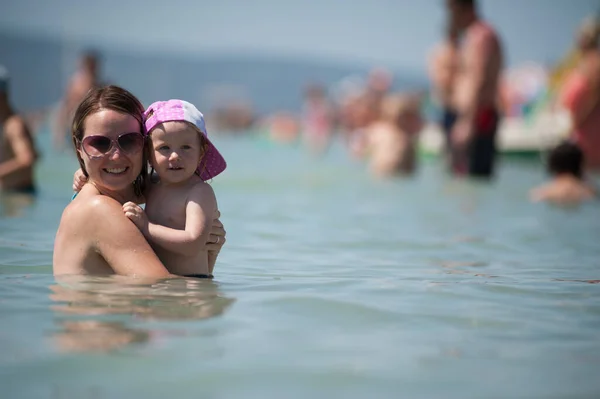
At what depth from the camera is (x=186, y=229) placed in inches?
127

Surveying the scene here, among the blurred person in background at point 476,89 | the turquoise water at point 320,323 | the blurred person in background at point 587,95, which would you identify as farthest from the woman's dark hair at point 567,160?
the blurred person in background at point 587,95

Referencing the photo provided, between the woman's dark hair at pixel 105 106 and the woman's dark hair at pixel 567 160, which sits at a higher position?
the woman's dark hair at pixel 567 160

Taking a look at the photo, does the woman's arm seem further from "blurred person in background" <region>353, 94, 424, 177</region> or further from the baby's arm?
"blurred person in background" <region>353, 94, 424, 177</region>

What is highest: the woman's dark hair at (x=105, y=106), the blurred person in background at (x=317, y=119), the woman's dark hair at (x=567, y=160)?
the blurred person in background at (x=317, y=119)

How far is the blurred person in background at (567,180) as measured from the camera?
8.29 m

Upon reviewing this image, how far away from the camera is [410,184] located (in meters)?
11.5

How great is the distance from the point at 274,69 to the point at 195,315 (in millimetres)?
79617

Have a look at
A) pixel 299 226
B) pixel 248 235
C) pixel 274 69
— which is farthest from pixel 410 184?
pixel 274 69

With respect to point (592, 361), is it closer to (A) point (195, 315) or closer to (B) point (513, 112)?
(A) point (195, 315)

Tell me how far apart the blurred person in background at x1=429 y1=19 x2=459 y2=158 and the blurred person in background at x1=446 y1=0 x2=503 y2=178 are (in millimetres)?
1019

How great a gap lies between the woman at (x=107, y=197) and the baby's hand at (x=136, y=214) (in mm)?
21

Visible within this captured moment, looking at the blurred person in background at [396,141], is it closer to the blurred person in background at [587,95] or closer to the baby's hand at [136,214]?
the blurred person in background at [587,95]

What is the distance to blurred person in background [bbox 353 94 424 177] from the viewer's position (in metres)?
12.8

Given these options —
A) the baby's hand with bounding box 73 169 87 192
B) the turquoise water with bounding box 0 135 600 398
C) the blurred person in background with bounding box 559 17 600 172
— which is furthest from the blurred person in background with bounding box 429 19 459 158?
the baby's hand with bounding box 73 169 87 192
